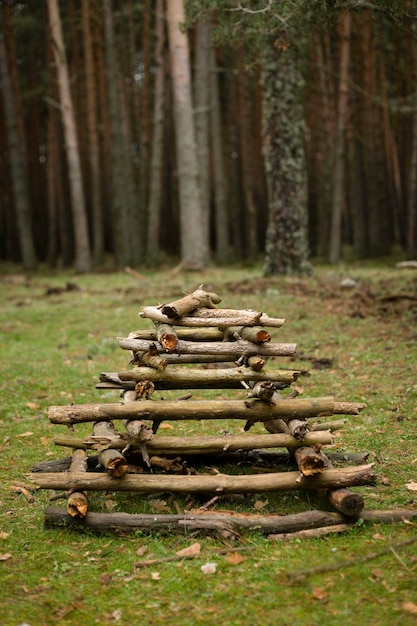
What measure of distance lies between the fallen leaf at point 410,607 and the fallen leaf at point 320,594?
41 centimetres

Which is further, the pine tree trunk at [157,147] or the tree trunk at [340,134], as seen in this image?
the pine tree trunk at [157,147]

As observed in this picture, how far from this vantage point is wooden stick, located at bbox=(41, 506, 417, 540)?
14.6 ft

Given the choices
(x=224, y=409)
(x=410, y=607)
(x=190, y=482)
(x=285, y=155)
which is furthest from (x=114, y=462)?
(x=285, y=155)

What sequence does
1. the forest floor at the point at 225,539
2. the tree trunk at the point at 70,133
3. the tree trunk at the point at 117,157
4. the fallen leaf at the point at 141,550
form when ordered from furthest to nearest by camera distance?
the tree trunk at the point at 117,157, the tree trunk at the point at 70,133, the fallen leaf at the point at 141,550, the forest floor at the point at 225,539

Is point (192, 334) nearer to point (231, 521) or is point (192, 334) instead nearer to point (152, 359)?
point (152, 359)

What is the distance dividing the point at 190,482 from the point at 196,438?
0.35 m

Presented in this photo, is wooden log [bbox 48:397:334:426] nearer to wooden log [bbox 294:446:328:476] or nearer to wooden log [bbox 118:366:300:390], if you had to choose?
wooden log [bbox 118:366:300:390]

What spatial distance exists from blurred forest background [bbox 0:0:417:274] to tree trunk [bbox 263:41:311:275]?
29 millimetres

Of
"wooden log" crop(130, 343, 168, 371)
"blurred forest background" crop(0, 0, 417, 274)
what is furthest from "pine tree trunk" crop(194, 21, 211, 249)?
"wooden log" crop(130, 343, 168, 371)

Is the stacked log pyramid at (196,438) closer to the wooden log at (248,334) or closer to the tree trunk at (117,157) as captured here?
the wooden log at (248,334)

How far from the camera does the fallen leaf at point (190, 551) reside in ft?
13.8

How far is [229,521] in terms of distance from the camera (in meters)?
4.45

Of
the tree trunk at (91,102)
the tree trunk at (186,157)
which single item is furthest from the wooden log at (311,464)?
the tree trunk at (91,102)

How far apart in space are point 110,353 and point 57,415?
504 centimetres
